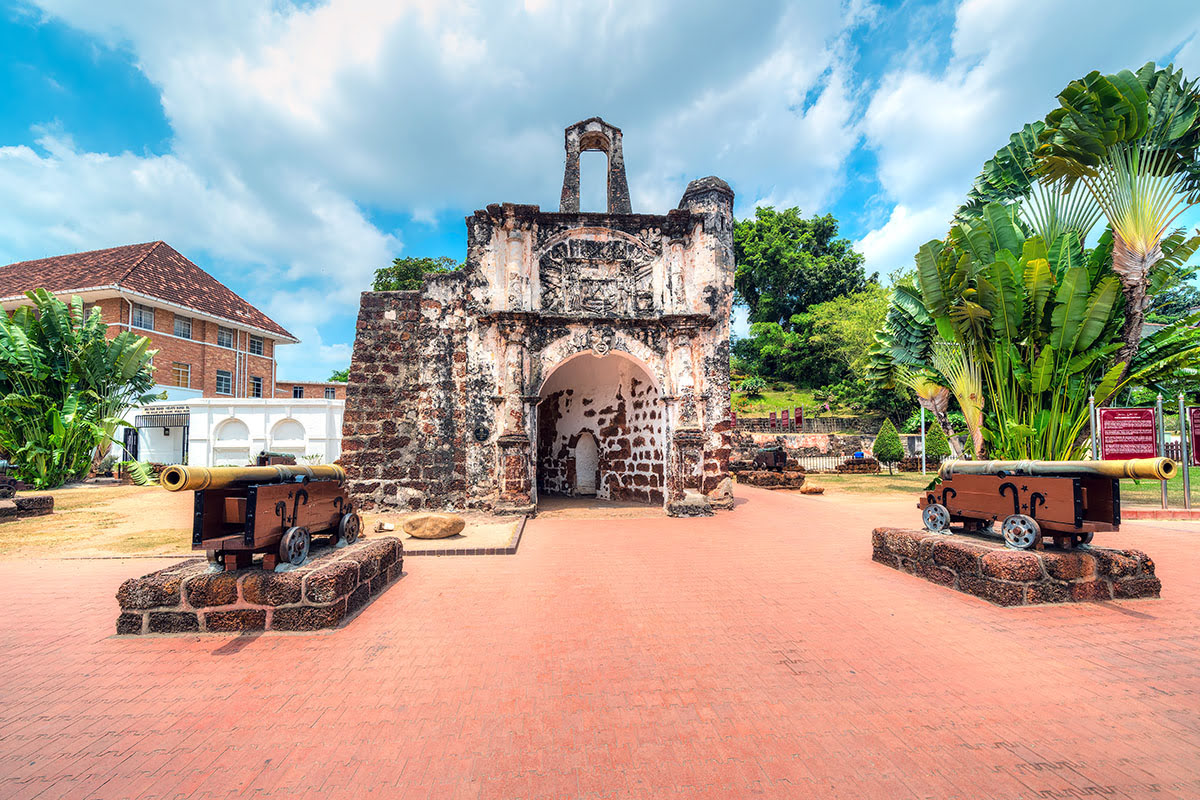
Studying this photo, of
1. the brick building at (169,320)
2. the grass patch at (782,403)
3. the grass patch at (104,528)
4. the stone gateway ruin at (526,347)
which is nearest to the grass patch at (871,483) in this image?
the stone gateway ruin at (526,347)

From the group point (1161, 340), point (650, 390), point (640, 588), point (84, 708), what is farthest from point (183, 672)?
point (1161, 340)

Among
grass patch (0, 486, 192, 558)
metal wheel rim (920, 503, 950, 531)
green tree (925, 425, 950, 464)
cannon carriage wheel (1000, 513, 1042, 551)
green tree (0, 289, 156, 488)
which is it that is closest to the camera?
cannon carriage wheel (1000, 513, 1042, 551)

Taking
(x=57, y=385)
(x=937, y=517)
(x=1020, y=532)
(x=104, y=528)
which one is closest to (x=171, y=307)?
(x=57, y=385)

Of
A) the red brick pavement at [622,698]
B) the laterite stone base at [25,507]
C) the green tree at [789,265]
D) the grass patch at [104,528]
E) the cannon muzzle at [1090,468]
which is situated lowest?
the grass patch at [104,528]

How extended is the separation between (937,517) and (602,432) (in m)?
9.15

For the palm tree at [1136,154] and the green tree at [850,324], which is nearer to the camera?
the palm tree at [1136,154]

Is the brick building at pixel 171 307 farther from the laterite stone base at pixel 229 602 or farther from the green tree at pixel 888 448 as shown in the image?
the green tree at pixel 888 448

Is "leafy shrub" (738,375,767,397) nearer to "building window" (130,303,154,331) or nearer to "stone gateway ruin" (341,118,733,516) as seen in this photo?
"stone gateway ruin" (341,118,733,516)

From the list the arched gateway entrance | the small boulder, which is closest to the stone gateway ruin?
the arched gateway entrance

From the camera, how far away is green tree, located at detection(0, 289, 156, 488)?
16.6 metres

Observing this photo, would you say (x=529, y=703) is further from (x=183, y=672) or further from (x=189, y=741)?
(x=183, y=672)

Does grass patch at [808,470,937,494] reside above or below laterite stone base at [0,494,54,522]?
below

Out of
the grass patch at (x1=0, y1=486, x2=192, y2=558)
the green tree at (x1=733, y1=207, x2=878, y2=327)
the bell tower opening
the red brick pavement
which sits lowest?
the grass patch at (x1=0, y1=486, x2=192, y2=558)

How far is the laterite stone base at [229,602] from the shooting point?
457cm
